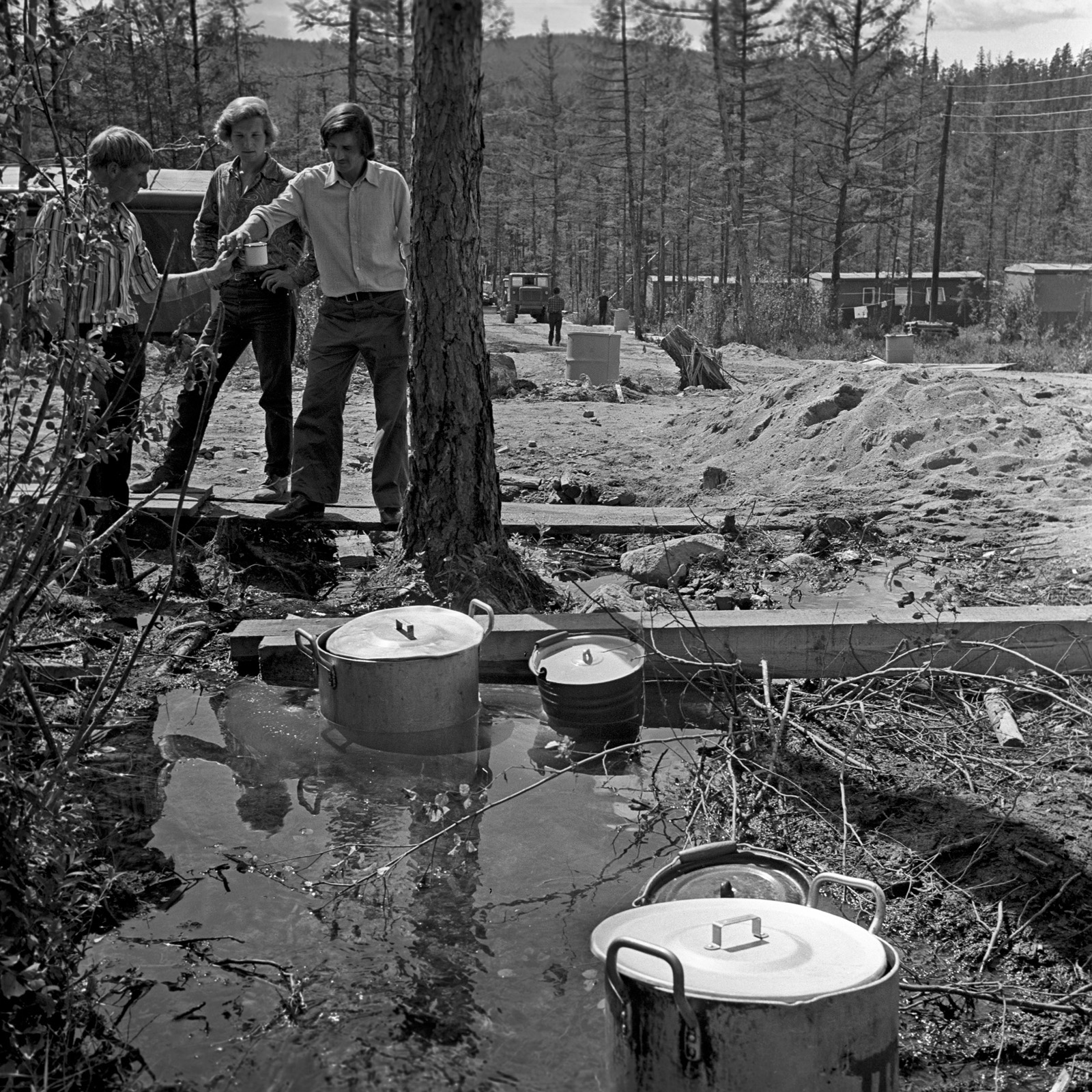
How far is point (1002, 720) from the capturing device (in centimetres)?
393

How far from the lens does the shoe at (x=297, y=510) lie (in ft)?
19.7

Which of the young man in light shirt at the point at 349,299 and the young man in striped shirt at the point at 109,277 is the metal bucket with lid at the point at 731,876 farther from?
the young man in light shirt at the point at 349,299

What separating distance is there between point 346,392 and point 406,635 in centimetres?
258

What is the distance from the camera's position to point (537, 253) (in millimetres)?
91750

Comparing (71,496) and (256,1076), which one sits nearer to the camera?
(256,1076)

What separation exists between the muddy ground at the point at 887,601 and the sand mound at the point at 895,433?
0.09 feet

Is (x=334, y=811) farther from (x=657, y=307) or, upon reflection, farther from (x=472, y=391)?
(x=657, y=307)

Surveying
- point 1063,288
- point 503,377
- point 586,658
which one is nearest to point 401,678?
point 586,658

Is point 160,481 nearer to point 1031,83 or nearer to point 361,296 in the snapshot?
point 361,296

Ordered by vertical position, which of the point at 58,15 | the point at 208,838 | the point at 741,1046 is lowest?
the point at 208,838

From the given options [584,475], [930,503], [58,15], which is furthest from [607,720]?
[584,475]

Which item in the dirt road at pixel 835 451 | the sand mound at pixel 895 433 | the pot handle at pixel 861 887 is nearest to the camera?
the pot handle at pixel 861 887

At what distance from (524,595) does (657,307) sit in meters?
47.2

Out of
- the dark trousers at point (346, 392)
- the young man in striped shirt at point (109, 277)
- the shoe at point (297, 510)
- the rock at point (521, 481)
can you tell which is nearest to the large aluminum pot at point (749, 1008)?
the young man in striped shirt at point (109, 277)
